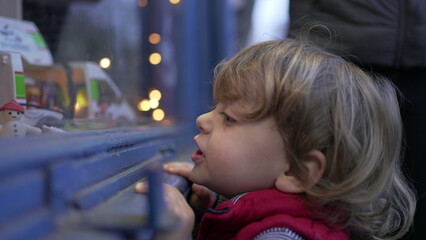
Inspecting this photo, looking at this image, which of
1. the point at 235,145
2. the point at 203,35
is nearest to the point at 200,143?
the point at 235,145

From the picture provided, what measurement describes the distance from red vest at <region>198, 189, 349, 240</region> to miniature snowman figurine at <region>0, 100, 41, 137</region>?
1.11 feet

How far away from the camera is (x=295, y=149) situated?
2.63 feet

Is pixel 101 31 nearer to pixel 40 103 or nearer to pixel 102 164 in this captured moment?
pixel 40 103

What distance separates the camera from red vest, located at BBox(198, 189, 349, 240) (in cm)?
75

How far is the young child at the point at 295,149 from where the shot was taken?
2.56 ft

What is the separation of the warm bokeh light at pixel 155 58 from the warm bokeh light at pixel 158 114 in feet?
1.09

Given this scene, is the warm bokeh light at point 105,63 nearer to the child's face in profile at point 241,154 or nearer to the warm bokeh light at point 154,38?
the child's face in profile at point 241,154

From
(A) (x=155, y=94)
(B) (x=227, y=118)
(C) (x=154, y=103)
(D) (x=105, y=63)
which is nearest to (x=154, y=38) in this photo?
(A) (x=155, y=94)

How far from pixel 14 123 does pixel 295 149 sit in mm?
468

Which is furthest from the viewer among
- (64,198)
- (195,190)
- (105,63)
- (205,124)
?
(105,63)


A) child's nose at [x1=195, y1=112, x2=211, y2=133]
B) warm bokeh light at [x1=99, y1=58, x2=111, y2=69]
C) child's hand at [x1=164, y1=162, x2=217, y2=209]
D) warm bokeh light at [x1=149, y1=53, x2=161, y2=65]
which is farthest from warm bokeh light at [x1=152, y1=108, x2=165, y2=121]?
child's nose at [x1=195, y1=112, x2=211, y2=133]

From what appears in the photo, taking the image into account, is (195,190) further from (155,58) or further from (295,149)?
(155,58)

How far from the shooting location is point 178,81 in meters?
2.23

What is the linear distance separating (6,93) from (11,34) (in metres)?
0.19
